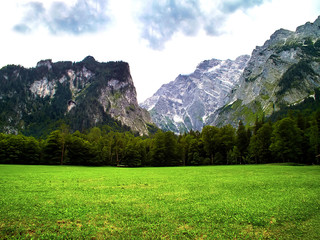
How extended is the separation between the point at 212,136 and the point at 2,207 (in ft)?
265

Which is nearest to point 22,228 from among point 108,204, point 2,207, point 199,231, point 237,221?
point 2,207

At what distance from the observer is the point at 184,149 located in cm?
8825

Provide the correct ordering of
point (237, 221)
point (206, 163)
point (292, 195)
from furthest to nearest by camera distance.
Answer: point (206, 163), point (292, 195), point (237, 221)

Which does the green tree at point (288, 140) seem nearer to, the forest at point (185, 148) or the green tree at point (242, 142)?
the forest at point (185, 148)

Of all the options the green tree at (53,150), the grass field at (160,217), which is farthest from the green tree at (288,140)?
the green tree at (53,150)

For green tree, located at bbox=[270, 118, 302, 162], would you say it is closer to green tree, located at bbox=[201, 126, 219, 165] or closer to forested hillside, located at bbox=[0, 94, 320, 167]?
forested hillside, located at bbox=[0, 94, 320, 167]

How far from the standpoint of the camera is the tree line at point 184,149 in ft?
212

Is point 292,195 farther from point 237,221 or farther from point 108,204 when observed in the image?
point 108,204

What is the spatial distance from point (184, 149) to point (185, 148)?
118 inches

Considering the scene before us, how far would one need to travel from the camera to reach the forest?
64688 millimetres

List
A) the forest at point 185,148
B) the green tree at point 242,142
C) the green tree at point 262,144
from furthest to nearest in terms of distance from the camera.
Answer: the green tree at point 242,142
the green tree at point 262,144
the forest at point 185,148

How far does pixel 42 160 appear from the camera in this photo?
250ft

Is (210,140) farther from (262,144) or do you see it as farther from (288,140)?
(288,140)

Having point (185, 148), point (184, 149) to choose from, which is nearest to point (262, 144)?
point (184, 149)
